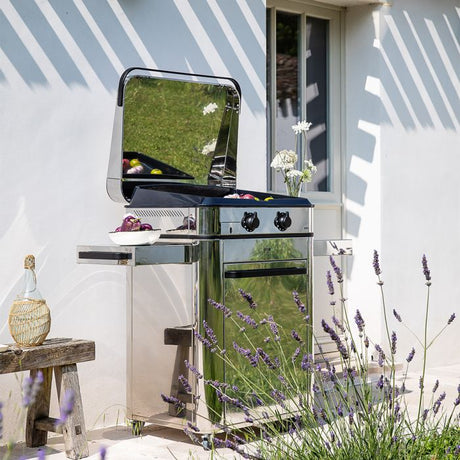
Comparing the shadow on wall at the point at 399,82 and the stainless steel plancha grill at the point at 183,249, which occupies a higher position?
the shadow on wall at the point at 399,82

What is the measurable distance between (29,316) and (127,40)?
5.39ft

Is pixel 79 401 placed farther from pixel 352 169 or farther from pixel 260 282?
pixel 352 169

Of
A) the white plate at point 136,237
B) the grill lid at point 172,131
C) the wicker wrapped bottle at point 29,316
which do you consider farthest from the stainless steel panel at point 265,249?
the wicker wrapped bottle at point 29,316

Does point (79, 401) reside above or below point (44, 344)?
below

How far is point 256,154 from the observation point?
520cm

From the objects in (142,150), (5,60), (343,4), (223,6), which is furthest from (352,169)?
(5,60)

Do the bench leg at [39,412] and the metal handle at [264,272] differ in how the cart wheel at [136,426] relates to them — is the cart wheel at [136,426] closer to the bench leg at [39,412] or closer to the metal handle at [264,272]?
the bench leg at [39,412]

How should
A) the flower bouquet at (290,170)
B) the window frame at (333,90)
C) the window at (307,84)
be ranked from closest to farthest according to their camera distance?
the flower bouquet at (290,170), the window at (307,84), the window frame at (333,90)

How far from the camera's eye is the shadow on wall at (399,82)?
6113 millimetres

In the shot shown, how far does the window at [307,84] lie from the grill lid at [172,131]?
3.30 feet

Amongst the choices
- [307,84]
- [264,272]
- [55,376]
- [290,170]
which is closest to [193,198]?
[264,272]

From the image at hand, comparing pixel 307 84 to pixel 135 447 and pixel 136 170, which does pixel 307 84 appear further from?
pixel 135 447

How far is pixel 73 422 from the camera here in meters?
3.84

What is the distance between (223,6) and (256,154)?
0.91m
